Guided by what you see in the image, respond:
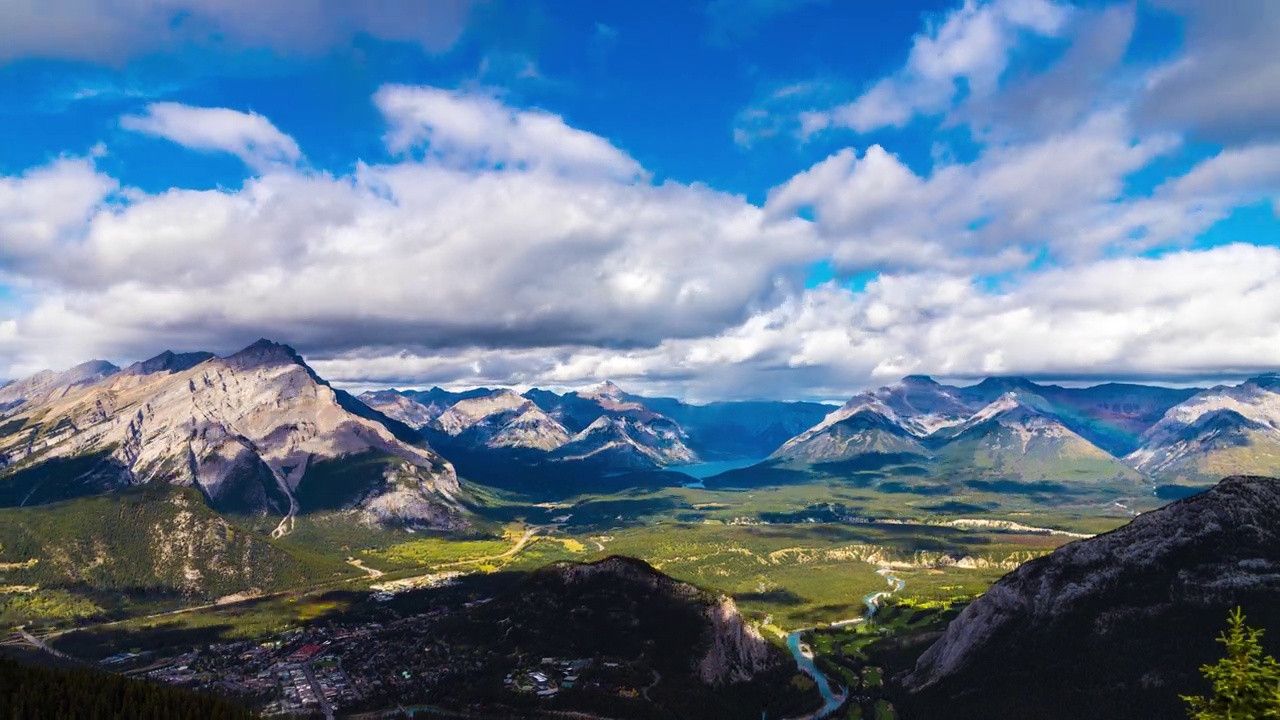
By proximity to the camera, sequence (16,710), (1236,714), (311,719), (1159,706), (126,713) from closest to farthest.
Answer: (1236,714) → (16,710) → (126,713) → (1159,706) → (311,719)

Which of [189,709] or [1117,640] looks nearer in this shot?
[189,709]

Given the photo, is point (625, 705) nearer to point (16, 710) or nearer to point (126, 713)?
point (126, 713)

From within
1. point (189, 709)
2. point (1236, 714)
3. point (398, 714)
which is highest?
point (1236, 714)

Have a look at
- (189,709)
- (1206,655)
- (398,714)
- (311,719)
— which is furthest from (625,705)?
(1206,655)

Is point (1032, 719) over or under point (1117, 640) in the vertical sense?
under

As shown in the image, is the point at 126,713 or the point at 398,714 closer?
the point at 126,713

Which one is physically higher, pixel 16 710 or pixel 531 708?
pixel 16 710

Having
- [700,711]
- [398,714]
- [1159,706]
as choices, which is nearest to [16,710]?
[398,714]

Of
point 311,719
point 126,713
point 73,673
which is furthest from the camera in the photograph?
point 311,719

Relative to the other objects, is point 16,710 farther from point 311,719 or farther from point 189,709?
point 311,719
